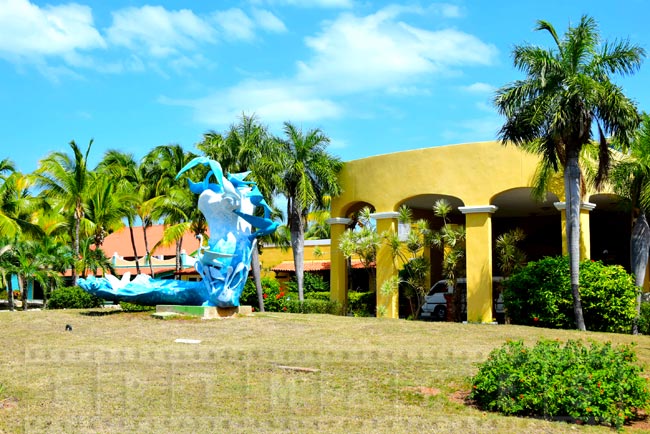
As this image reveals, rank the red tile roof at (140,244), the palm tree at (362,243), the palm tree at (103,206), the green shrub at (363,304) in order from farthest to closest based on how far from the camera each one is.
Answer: the red tile roof at (140,244), the palm tree at (103,206), the green shrub at (363,304), the palm tree at (362,243)

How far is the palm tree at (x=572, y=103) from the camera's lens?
1788 cm

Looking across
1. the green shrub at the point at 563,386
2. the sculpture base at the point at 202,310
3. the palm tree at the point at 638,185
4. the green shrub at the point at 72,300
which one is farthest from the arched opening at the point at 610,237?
the green shrub at the point at 563,386

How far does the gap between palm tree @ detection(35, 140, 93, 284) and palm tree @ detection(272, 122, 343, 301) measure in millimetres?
9860

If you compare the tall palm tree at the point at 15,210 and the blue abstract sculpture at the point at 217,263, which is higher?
the tall palm tree at the point at 15,210

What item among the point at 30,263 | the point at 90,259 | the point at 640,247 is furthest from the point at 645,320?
the point at 30,263

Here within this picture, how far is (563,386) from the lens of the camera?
→ 8.77 meters

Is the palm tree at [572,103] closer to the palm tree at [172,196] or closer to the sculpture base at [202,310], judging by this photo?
the sculpture base at [202,310]

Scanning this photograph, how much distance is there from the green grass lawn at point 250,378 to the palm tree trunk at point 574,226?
5.83 ft

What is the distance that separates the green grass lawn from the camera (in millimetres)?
8445

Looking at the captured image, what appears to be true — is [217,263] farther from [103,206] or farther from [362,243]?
[103,206]

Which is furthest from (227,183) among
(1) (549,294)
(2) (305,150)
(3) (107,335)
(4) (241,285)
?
(1) (549,294)

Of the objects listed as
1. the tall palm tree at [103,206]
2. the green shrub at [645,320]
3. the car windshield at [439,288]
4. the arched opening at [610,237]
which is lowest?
the green shrub at [645,320]

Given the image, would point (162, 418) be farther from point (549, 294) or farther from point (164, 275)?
point (164, 275)

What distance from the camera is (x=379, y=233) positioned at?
24.5 m
